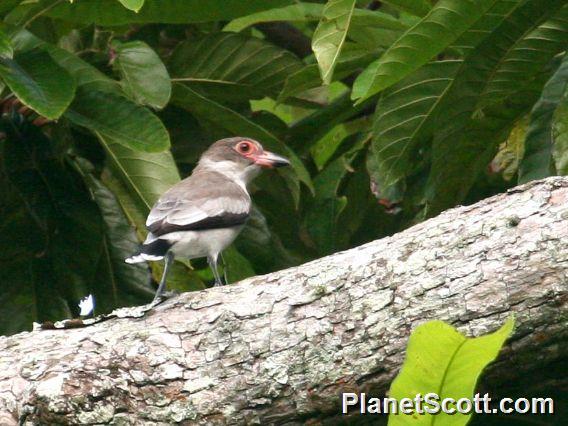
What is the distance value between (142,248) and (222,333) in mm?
1280

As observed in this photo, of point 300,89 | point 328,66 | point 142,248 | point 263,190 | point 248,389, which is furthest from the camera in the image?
point 263,190

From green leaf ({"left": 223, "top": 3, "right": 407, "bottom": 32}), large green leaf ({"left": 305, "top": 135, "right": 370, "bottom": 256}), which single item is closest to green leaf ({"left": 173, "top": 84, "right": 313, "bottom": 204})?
large green leaf ({"left": 305, "top": 135, "right": 370, "bottom": 256})

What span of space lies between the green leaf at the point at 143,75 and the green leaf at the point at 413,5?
1013mm

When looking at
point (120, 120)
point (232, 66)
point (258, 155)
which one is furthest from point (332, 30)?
point (258, 155)

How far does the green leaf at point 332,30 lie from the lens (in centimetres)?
443

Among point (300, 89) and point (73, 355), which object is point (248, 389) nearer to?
point (73, 355)

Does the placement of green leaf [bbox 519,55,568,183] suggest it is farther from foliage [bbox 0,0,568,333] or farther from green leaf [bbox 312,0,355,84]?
green leaf [bbox 312,0,355,84]

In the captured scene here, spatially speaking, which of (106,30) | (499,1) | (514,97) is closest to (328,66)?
(499,1)

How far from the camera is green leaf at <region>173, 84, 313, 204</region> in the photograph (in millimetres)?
5754

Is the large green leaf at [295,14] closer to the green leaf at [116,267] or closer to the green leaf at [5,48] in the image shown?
the green leaf at [116,267]

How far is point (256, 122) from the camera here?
6258 millimetres

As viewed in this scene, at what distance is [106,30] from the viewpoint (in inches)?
237

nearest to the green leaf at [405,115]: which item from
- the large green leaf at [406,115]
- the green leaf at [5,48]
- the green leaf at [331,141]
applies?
the large green leaf at [406,115]

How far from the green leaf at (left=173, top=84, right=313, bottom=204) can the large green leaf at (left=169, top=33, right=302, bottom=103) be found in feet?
0.70
